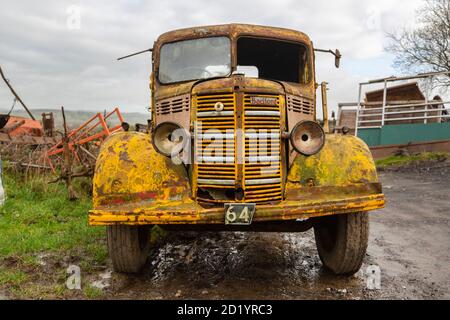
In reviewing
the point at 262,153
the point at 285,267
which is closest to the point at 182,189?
the point at 262,153

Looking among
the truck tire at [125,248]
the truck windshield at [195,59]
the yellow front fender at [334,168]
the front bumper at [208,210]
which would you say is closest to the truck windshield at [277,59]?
the truck windshield at [195,59]

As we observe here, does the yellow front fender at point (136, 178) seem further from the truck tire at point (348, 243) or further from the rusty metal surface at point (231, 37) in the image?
the truck tire at point (348, 243)

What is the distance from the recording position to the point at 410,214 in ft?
23.2

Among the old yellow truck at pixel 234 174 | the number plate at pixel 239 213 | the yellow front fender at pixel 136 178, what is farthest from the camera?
the yellow front fender at pixel 136 178

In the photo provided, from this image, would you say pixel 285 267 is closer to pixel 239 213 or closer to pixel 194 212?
pixel 239 213

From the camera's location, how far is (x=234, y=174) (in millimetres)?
3664

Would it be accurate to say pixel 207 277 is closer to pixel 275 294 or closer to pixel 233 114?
pixel 275 294

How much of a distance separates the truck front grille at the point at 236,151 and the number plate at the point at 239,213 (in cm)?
17

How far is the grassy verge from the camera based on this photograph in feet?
13.2

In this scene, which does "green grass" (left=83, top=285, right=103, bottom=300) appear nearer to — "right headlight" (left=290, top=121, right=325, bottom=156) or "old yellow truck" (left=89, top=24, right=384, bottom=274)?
"old yellow truck" (left=89, top=24, right=384, bottom=274)

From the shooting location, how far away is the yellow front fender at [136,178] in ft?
12.3

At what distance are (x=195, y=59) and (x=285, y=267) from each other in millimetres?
2428
